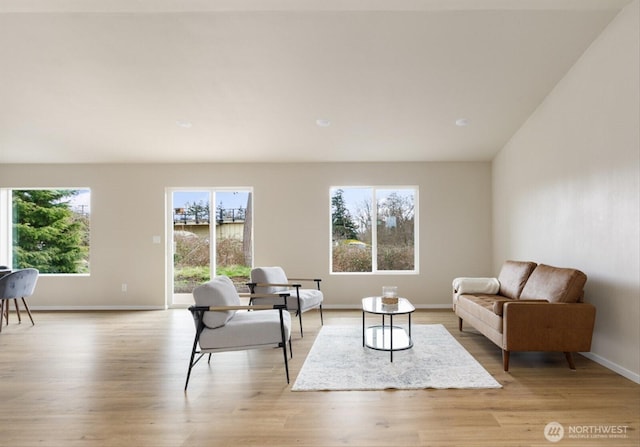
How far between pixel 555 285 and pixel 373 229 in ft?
10.1

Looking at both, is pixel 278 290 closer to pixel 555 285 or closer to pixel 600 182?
pixel 555 285

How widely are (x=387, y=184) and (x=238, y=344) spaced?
3.90 meters

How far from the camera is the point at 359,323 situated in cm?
488

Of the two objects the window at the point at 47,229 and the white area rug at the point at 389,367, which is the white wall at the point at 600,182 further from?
the window at the point at 47,229

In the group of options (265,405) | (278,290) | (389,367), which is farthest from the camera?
(278,290)

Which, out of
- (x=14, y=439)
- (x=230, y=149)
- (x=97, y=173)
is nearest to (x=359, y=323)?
(x=230, y=149)

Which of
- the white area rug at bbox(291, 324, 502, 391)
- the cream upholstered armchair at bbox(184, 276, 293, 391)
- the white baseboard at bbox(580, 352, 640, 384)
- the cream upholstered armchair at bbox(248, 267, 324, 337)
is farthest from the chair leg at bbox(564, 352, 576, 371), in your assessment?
the cream upholstered armchair at bbox(248, 267, 324, 337)

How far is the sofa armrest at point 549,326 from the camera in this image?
10.2 ft

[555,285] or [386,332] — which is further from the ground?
[555,285]

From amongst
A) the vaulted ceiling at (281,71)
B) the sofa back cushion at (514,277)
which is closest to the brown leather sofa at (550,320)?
the sofa back cushion at (514,277)

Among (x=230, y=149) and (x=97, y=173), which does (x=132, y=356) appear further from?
(x=97, y=173)

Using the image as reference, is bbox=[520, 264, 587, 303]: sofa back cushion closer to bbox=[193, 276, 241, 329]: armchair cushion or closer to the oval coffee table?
the oval coffee table

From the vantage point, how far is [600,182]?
133 inches

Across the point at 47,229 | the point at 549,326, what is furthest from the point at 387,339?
the point at 47,229
